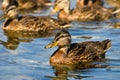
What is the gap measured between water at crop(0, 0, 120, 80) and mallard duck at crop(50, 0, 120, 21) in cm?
186

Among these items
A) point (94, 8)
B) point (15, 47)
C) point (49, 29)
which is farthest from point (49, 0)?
point (15, 47)

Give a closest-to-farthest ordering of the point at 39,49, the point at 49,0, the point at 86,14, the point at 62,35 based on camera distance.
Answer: the point at 62,35, the point at 39,49, the point at 86,14, the point at 49,0

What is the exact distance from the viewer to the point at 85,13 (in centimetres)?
1850

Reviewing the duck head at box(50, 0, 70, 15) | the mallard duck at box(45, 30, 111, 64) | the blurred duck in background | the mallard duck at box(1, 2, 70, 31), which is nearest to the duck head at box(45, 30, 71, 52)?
the mallard duck at box(45, 30, 111, 64)

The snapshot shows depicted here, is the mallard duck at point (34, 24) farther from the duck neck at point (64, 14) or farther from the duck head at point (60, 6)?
the duck head at point (60, 6)

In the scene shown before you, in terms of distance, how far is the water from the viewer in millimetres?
11750

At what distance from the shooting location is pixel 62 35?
42.8ft

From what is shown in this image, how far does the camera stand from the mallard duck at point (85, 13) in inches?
728

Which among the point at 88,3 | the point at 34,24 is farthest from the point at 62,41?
the point at 88,3

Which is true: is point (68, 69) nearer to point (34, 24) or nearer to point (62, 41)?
point (62, 41)

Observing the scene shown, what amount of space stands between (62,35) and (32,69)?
1.29 m

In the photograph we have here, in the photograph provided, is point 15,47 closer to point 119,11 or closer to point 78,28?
point 78,28

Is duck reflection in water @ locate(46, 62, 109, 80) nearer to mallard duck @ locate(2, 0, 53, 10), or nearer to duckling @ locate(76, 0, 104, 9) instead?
duckling @ locate(76, 0, 104, 9)

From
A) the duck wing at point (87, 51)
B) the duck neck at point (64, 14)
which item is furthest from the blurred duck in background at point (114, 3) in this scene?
the duck wing at point (87, 51)
